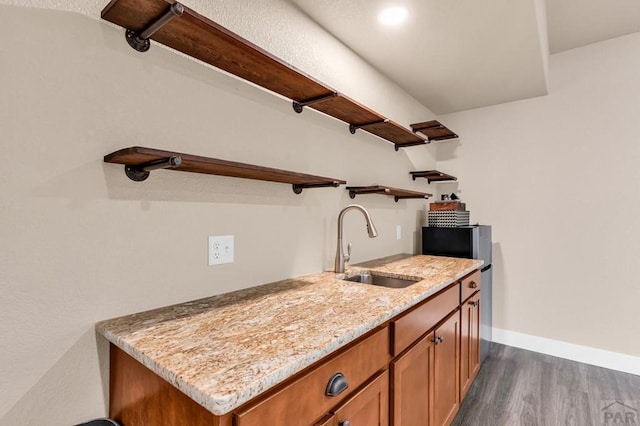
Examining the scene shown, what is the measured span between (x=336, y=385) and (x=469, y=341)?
1590mm

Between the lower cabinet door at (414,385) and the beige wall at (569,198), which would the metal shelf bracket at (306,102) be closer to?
the lower cabinet door at (414,385)

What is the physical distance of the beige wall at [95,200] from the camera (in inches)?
33.4

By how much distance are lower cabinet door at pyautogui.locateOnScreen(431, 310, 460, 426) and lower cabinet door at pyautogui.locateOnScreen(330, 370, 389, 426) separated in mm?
501

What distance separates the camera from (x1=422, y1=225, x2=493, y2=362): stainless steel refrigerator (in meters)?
2.54

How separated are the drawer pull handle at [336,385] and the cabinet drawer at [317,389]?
10 millimetres

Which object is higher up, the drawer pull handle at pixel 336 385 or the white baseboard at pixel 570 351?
the drawer pull handle at pixel 336 385

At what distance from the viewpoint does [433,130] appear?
9.30ft

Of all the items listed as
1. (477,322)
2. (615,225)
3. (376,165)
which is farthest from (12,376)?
(615,225)

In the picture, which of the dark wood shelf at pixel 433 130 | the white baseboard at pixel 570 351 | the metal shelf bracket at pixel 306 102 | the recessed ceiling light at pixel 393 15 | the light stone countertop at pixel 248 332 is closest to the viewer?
the light stone countertop at pixel 248 332

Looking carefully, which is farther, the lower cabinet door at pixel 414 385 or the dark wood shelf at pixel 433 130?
the dark wood shelf at pixel 433 130

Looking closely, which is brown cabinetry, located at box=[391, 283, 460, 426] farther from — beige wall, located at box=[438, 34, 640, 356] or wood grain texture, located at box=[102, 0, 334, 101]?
beige wall, located at box=[438, 34, 640, 356]

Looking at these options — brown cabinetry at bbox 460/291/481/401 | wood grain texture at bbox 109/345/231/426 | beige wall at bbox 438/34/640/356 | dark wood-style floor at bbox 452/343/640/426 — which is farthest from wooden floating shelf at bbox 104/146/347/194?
beige wall at bbox 438/34/640/356

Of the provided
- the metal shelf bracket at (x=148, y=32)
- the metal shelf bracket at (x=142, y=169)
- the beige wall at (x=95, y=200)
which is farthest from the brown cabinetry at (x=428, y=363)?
the metal shelf bracket at (x=148, y=32)

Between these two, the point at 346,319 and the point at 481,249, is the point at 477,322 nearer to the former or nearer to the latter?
the point at 481,249
